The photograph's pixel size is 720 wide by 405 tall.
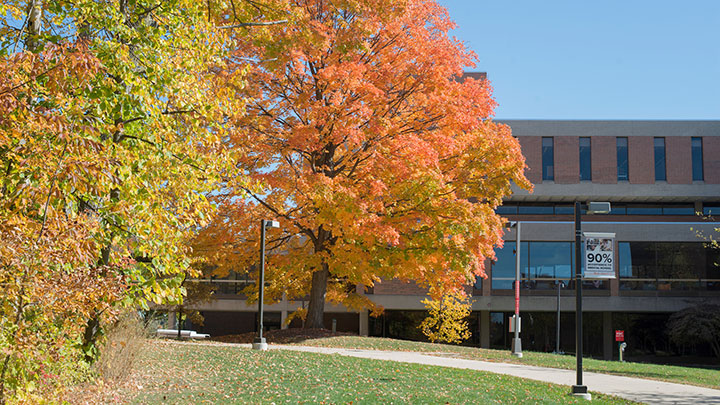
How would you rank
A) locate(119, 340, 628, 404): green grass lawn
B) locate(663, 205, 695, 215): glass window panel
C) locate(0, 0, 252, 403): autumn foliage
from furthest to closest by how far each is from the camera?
locate(663, 205, 695, 215): glass window panel < locate(119, 340, 628, 404): green grass lawn < locate(0, 0, 252, 403): autumn foliage

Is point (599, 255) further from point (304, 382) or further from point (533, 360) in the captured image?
point (533, 360)

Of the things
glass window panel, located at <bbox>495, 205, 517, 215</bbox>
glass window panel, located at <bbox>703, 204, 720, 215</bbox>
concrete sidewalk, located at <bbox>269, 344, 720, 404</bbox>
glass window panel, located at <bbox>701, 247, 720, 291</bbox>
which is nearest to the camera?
concrete sidewalk, located at <bbox>269, 344, 720, 404</bbox>

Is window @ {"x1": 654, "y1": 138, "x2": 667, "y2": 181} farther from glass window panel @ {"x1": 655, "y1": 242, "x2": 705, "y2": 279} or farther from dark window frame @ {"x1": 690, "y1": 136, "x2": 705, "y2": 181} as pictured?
glass window panel @ {"x1": 655, "y1": 242, "x2": 705, "y2": 279}

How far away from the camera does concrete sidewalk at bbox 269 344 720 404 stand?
46.0ft

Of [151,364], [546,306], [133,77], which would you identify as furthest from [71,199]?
[546,306]

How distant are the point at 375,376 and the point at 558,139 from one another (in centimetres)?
3515

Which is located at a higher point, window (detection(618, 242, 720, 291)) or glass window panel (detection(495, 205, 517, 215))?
glass window panel (detection(495, 205, 517, 215))

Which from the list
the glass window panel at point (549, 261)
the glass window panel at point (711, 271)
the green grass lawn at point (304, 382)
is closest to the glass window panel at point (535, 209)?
the glass window panel at point (549, 261)

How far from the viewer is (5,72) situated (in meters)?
7.12

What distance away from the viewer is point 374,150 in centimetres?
2102

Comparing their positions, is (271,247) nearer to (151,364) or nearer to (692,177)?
(151,364)

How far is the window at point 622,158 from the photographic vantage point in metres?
45.1

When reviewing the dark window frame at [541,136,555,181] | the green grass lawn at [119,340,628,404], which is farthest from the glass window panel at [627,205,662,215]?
the green grass lawn at [119,340,628,404]

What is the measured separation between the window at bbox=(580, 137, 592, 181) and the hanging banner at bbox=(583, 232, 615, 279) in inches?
1316
